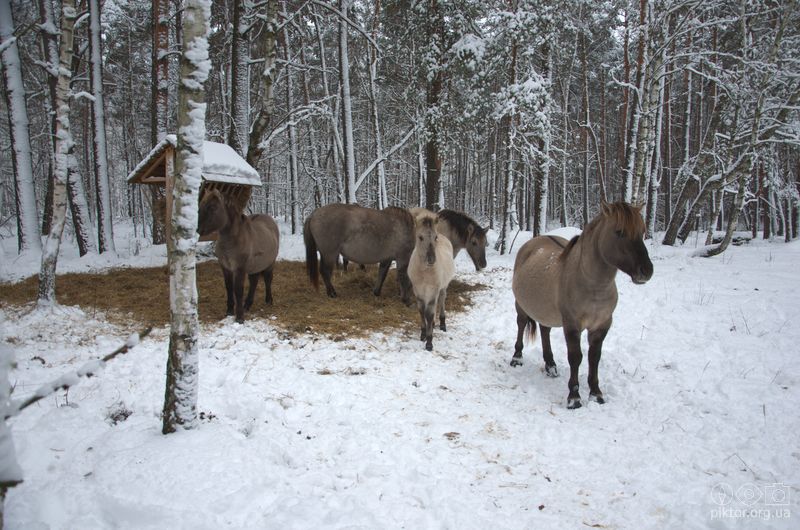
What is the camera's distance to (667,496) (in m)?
2.78

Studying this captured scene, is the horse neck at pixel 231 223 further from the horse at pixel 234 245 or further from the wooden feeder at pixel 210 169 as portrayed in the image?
the wooden feeder at pixel 210 169

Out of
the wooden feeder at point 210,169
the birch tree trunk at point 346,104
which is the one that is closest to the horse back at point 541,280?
the wooden feeder at point 210,169

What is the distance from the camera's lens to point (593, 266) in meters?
4.14

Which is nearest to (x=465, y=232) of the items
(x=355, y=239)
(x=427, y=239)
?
(x=355, y=239)

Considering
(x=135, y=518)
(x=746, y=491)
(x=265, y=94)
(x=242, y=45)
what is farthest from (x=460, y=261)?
(x=135, y=518)

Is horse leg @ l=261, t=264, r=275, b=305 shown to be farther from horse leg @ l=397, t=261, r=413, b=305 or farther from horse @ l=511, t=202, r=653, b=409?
horse @ l=511, t=202, r=653, b=409

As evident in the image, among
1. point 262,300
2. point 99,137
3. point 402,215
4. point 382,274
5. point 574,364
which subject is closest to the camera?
point 574,364

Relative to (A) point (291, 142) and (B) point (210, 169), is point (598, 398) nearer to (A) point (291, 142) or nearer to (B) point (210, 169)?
(B) point (210, 169)

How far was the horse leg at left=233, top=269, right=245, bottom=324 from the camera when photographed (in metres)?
6.02

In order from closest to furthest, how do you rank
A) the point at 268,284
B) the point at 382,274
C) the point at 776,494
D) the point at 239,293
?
the point at 776,494, the point at 239,293, the point at 268,284, the point at 382,274

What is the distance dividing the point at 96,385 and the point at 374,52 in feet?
51.9

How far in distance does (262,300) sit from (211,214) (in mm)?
2207

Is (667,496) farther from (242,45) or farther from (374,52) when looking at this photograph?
(374,52)

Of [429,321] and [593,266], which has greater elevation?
[593,266]
